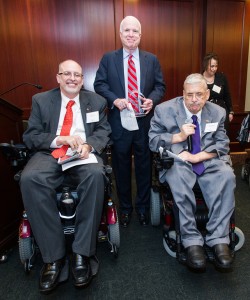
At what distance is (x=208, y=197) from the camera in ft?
5.31

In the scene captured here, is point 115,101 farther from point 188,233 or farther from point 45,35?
point 45,35

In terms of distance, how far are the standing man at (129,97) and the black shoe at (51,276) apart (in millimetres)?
868

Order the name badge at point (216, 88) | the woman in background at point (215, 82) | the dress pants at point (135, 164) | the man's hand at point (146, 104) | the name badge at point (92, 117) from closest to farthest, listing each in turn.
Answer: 1. the name badge at point (92, 117)
2. the man's hand at point (146, 104)
3. the dress pants at point (135, 164)
4. the woman in background at point (215, 82)
5. the name badge at point (216, 88)

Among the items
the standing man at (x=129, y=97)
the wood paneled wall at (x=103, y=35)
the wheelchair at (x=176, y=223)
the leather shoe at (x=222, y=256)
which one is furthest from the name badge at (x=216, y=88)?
the leather shoe at (x=222, y=256)

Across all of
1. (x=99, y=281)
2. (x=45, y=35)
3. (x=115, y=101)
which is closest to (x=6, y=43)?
(x=45, y=35)

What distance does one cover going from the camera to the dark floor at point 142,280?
1.46 meters

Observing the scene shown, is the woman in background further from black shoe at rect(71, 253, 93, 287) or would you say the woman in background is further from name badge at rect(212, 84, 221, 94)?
black shoe at rect(71, 253, 93, 287)

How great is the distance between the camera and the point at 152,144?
1924 mm

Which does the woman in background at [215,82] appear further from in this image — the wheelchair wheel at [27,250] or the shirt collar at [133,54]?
the wheelchair wheel at [27,250]

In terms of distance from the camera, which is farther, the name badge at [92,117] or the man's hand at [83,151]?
the name badge at [92,117]

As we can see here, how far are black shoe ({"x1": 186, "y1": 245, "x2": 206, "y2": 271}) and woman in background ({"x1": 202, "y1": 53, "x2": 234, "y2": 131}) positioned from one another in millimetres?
2440

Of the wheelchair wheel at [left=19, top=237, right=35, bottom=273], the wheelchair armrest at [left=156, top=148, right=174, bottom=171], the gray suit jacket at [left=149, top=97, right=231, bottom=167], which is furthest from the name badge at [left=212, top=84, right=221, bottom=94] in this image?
the wheelchair wheel at [left=19, top=237, right=35, bottom=273]

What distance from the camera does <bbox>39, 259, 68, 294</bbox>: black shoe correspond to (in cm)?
136

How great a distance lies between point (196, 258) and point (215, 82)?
8.60 feet
